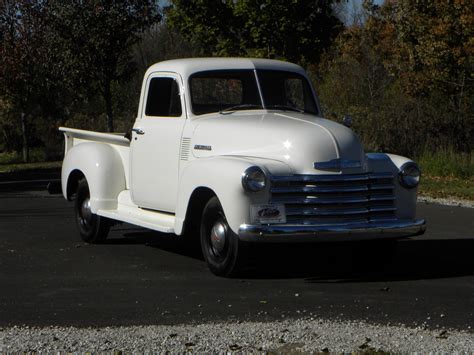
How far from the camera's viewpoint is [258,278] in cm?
958

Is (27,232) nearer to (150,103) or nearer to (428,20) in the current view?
(150,103)

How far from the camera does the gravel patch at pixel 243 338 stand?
6.54 m

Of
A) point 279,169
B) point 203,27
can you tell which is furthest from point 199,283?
point 203,27

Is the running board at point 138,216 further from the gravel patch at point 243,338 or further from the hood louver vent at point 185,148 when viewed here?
the gravel patch at point 243,338

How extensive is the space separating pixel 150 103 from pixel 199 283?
2702mm

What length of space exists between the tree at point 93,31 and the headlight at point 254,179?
2311 cm

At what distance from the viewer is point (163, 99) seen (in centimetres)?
1118

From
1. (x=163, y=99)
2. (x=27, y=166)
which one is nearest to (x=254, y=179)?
(x=163, y=99)

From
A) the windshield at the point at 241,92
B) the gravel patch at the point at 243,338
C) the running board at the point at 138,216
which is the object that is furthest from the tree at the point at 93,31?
the gravel patch at the point at 243,338

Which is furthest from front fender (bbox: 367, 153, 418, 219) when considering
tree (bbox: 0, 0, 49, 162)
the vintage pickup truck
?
tree (bbox: 0, 0, 49, 162)

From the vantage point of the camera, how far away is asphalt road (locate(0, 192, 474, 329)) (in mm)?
7844

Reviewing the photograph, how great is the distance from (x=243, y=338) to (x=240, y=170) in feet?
8.31

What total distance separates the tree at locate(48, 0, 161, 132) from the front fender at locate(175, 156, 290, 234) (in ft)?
73.7

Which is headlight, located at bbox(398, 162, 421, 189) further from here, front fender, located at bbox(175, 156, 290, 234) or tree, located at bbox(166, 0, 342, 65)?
tree, located at bbox(166, 0, 342, 65)
